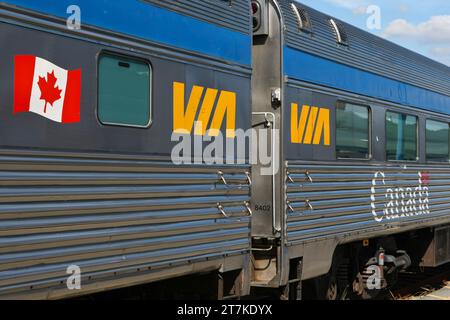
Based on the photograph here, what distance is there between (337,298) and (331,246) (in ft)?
3.87

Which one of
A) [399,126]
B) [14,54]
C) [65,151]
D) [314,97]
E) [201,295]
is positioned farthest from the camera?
[399,126]

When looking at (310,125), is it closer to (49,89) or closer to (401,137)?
(401,137)

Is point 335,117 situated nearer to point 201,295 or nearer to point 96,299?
point 201,295

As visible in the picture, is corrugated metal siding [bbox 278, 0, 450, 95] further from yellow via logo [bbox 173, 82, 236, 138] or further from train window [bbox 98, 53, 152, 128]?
train window [bbox 98, 53, 152, 128]

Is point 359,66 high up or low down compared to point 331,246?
up

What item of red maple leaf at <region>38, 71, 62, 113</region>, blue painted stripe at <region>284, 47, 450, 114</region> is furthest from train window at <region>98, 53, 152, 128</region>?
blue painted stripe at <region>284, 47, 450, 114</region>

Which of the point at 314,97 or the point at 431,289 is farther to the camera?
the point at 431,289

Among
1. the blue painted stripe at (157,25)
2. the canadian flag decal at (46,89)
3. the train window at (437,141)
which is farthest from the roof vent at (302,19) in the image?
the train window at (437,141)

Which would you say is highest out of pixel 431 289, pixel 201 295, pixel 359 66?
pixel 359 66

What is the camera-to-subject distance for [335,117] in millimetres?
6664

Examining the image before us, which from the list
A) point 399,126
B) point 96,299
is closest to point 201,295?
point 96,299

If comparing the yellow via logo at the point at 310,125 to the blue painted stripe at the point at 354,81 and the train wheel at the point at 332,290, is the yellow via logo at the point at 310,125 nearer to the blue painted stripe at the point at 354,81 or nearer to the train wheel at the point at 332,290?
the blue painted stripe at the point at 354,81

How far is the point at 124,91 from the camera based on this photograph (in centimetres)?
410

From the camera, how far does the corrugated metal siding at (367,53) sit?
20.2 feet
